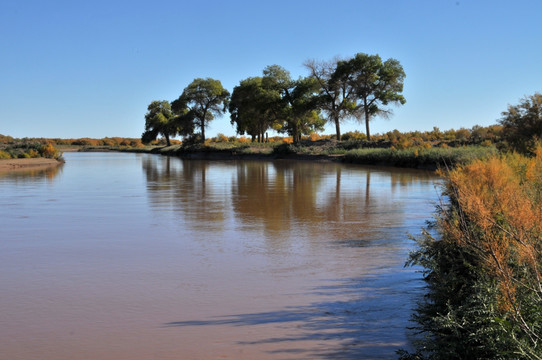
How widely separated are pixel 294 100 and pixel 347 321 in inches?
2184

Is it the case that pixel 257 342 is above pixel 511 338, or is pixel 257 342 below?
below

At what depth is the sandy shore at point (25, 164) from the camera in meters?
34.7

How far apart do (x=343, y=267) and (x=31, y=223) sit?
7.56 m

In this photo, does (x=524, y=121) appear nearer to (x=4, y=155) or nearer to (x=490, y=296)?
(x=490, y=296)

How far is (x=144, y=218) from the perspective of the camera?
11875mm

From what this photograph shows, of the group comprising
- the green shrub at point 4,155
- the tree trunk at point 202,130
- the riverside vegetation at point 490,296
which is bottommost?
the riverside vegetation at point 490,296

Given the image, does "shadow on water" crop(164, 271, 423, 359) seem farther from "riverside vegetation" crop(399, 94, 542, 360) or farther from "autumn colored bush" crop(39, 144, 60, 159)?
"autumn colored bush" crop(39, 144, 60, 159)

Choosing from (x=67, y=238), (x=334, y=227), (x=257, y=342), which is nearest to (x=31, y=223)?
(x=67, y=238)

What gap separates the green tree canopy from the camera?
19.9m

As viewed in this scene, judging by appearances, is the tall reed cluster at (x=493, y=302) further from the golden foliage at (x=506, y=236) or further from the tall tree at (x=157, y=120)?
the tall tree at (x=157, y=120)

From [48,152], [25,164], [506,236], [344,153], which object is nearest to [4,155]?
[25,164]

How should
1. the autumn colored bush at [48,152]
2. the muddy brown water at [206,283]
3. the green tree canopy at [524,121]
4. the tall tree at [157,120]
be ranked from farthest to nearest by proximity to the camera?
the tall tree at [157,120], the autumn colored bush at [48,152], the green tree canopy at [524,121], the muddy brown water at [206,283]

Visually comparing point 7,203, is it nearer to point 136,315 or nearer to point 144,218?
point 144,218

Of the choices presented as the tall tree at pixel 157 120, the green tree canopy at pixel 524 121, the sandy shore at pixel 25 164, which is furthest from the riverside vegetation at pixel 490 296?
the tall tree at pixel 157 120
